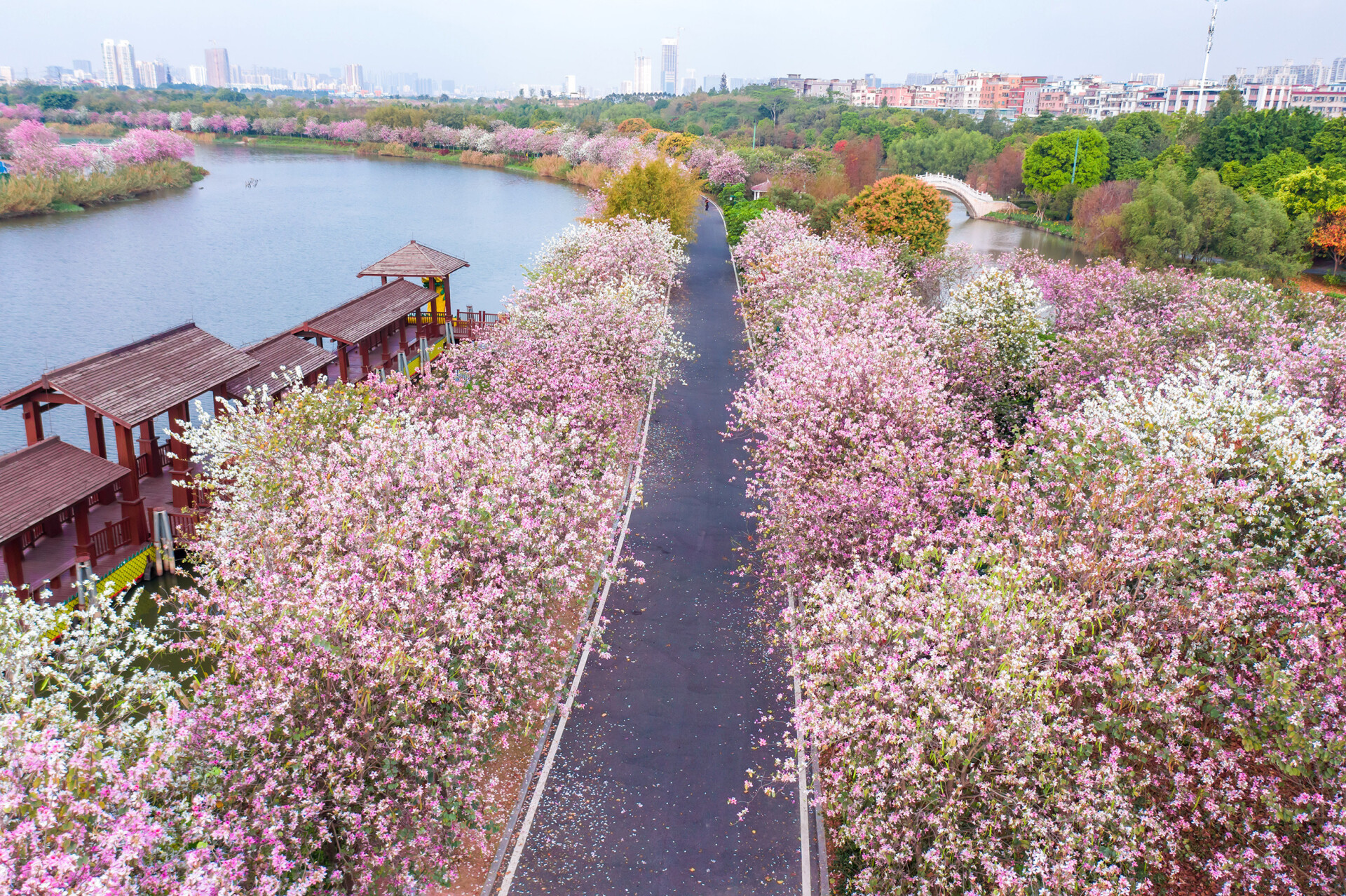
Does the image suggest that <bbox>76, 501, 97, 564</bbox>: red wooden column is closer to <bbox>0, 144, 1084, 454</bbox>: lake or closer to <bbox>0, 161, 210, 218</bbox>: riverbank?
<bbox>0, 144, 1084, 454</bbox>: lake

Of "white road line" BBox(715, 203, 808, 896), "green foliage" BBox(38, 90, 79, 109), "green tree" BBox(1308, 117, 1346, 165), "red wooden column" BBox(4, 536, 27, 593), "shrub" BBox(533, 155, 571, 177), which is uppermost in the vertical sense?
"green foliage" BBox(38, 90, 79, 109)

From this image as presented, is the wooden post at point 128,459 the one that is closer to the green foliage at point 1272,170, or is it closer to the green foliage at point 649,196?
the green foliage at point 649,196

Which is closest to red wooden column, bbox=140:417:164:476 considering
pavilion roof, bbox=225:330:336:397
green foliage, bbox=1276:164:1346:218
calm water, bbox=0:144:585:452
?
pavilion roof, bbox=225:330:336:397

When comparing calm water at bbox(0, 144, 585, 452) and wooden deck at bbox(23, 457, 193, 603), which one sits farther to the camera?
calm water at bbox(0, 144, 585, 452)

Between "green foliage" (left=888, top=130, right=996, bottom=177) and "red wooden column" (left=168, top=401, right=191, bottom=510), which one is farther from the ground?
"green foliage" (left=888, top=130, right=996, bottom=177)

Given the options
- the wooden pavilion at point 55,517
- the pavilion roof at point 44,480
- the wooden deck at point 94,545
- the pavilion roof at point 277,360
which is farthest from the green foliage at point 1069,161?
the pavilion roof at point 44,480

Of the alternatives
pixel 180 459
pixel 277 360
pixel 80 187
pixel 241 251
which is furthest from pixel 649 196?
pixel 80 187
